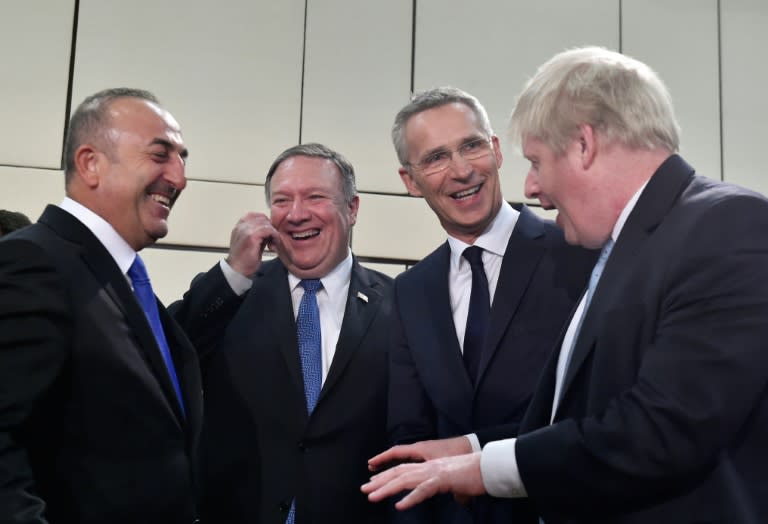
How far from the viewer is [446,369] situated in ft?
5.07

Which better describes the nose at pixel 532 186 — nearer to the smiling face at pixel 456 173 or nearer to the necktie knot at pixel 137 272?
the smiling face at pixel 456 173

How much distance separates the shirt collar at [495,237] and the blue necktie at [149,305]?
2.20ft

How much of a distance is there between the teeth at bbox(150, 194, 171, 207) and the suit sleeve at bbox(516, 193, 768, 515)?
956 mm

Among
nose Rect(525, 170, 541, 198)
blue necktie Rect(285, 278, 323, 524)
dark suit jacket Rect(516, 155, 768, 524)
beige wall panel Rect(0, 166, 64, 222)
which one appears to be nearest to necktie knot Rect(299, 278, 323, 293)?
blue necktie Rect(285, 278, 323, 524)

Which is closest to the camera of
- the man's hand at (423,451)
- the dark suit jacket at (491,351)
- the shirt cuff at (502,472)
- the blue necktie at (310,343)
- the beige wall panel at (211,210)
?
the shirt cuff at (502,472)

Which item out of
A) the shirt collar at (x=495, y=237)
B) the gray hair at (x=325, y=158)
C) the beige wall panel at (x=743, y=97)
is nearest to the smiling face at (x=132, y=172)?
the gray hair at (x=325, y=158)

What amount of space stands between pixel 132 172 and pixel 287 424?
0.67 m

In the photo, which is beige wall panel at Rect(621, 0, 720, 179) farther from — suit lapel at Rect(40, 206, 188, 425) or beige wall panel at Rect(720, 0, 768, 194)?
suit lapel at Rect(40, 206, 188, 425)

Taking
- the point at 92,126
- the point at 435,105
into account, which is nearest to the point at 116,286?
the point at 92,126

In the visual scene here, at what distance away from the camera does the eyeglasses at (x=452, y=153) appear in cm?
175

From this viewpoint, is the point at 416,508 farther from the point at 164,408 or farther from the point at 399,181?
the point at 399,181

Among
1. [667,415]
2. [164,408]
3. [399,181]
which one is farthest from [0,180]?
[667,415]

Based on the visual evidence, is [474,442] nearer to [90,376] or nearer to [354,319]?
[354,319]

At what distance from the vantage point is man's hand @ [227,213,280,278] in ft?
6.21
